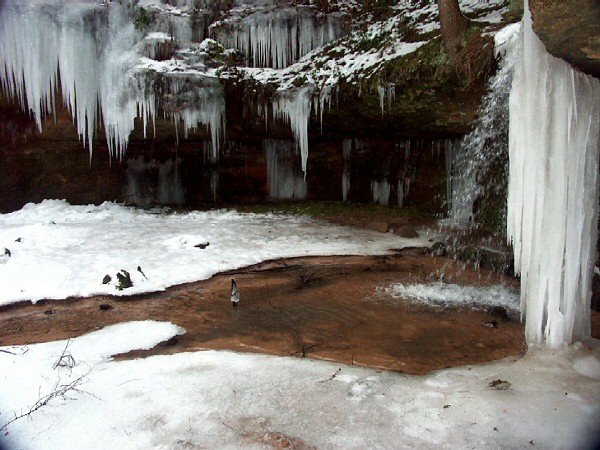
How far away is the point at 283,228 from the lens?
10.2 metres

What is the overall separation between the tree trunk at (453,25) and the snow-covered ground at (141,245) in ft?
12.4

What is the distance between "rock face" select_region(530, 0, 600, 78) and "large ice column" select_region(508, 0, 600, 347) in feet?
0.93

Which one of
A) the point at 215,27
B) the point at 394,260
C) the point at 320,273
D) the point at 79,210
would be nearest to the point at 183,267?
the point at 320,273

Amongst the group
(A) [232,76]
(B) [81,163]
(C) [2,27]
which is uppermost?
(C) [2,27]

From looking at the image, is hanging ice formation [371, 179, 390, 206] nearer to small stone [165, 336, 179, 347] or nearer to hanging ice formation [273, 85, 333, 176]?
hanging ice formation [273, 85, 333, 176]

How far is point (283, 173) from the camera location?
13922mm

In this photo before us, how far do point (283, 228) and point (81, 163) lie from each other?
709 centimetres

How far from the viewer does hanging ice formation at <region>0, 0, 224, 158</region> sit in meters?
9.97

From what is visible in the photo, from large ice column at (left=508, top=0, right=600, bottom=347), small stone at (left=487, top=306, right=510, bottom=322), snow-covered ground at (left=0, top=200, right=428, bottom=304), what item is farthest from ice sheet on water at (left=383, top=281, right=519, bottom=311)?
snow-covered ground at (left=0, top=200, right=428, bottom=304)

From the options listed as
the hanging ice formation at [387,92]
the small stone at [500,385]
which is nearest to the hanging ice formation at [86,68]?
the hanging ice formation at [387,92]

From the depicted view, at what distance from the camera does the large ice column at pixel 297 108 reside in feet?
35.0

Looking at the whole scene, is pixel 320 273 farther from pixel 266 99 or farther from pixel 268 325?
pixel 266 99

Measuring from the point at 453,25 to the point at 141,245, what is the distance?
7188 mm

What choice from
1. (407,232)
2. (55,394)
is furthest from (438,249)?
(55,394)
